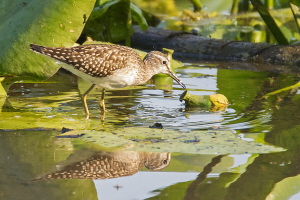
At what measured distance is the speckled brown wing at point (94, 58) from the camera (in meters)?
6.76

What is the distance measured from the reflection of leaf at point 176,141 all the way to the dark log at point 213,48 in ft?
14.9

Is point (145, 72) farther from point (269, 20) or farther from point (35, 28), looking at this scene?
point (269, 20)

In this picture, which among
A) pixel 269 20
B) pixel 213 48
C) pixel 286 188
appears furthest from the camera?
pixel 213 48

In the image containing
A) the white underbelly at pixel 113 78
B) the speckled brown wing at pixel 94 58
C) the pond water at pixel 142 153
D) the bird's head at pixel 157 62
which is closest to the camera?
the pond water at pixel 142 153

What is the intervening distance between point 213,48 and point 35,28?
4558 mm

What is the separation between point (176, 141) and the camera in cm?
544

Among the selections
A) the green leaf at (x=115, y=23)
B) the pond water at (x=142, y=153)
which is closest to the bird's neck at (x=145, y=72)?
the pond water at (x=142, y=153)

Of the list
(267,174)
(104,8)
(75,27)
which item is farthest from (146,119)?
(104,8)

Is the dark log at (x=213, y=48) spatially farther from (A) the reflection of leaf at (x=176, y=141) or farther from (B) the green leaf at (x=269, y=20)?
(A) the reflection of leaf at (x=176, y=141)

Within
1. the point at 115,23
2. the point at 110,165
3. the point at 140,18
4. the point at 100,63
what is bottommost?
the point at 110,165

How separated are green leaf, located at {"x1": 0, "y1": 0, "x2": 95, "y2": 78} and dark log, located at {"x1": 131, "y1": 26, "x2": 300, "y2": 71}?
4.04m

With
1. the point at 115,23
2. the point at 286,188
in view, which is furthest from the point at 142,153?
the point at 115,23

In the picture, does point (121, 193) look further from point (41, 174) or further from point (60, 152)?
point (60, 152)

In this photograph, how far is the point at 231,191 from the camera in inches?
173
